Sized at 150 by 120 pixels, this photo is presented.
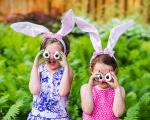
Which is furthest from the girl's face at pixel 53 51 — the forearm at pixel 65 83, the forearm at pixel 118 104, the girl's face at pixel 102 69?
the forearm at pixel 118 104

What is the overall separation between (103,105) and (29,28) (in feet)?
3.17

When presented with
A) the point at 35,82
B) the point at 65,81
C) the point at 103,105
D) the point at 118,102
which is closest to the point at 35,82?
the point at 35,82

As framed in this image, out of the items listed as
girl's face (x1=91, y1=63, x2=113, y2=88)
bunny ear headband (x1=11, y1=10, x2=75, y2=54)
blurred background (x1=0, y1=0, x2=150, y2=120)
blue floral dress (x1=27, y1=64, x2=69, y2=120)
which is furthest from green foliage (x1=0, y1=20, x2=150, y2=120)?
girl's face (x1=91, y1=63, x2=113, y2=88)

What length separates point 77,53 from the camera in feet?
32.0

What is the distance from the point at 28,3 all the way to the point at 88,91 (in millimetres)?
11073

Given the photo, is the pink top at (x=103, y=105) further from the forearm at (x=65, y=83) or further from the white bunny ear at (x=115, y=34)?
the white bunny ear at (x=115, y=34)

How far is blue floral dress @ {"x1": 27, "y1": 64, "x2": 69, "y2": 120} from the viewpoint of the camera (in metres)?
5.69

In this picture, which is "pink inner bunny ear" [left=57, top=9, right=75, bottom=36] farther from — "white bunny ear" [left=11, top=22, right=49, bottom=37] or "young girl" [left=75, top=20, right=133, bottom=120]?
"young girl" [left=75, top=20, right=133, bottom=120]

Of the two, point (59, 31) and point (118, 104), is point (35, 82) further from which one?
point (118, 104)

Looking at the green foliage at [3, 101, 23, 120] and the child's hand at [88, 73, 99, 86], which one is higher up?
the child's hand at [88, 73, 99, 86]

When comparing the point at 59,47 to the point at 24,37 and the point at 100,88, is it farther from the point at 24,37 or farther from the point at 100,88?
the point at 24,37

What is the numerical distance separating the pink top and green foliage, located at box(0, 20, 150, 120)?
0.95 m

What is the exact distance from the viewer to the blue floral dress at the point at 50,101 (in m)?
5.69

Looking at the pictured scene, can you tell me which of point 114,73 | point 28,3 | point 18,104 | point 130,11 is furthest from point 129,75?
point 28,3
